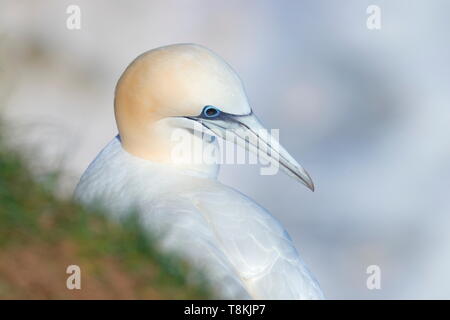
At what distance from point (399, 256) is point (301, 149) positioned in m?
2.47

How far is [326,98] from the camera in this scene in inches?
783

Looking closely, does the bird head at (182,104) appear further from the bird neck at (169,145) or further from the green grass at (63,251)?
the green grass at (63,251)

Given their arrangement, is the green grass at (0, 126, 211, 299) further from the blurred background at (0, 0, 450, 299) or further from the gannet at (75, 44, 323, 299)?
the blurred background at (0, 0, 450, 299)

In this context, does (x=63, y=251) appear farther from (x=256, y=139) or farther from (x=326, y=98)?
(x=326, y=98)

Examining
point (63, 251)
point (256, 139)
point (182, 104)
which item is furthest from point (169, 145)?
point (63, 251)

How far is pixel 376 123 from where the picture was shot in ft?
64.6

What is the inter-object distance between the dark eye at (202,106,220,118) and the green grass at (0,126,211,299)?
2072 millimetres

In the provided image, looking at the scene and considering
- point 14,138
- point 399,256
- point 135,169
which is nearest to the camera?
point 14,138

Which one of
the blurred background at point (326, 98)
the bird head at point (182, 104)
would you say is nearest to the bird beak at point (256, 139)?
the bird head at point (182, 104)

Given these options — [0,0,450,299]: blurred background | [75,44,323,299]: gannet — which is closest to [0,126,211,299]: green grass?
[75,44,323,299]: gannet

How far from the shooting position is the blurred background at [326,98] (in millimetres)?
17891

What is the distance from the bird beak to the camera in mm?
6961

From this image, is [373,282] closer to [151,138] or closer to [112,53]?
[112,53]

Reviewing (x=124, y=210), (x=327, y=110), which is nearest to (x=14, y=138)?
(x=124, y=210)
